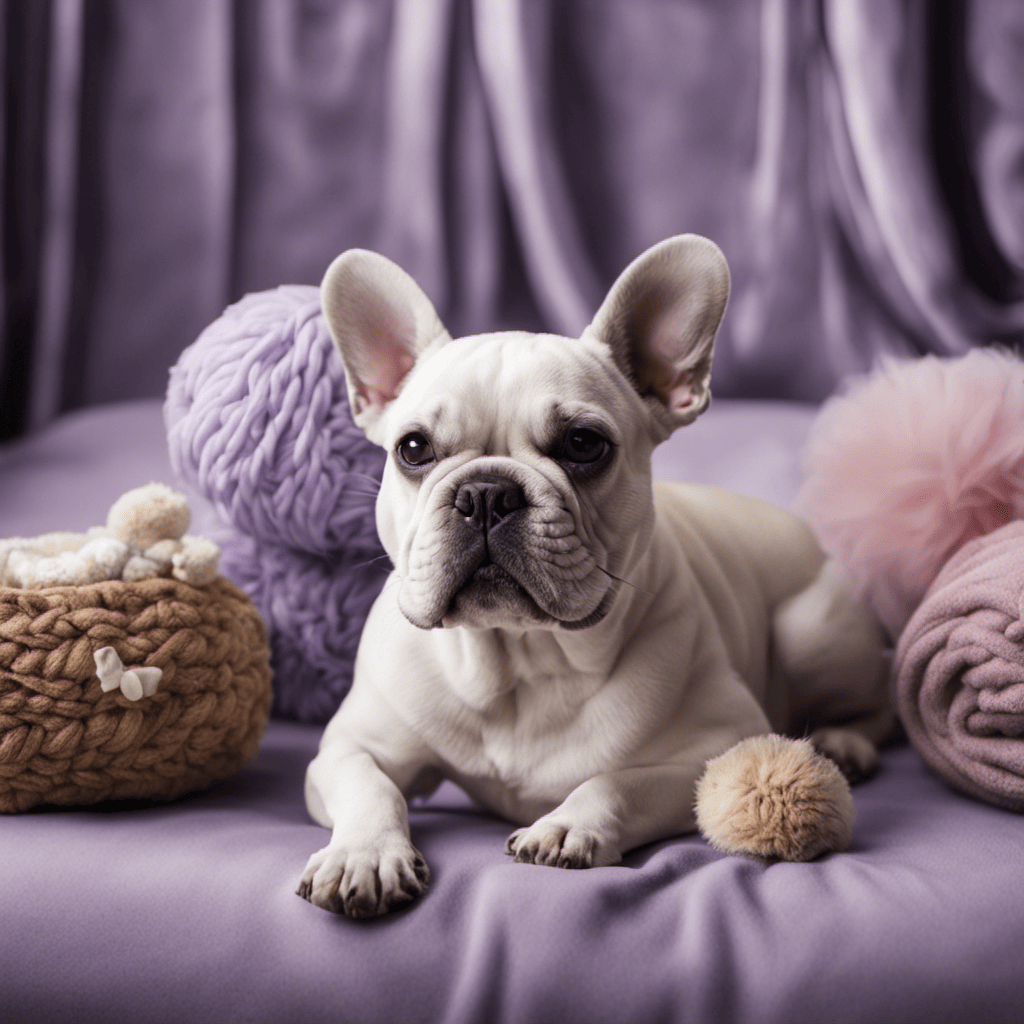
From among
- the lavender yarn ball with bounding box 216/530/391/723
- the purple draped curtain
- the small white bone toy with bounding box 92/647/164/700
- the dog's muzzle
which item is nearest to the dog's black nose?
the dog's muzzle

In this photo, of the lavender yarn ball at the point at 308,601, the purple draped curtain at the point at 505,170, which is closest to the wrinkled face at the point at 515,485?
the lavender yarn ball at the point at 308,601

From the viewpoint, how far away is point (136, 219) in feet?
9.20

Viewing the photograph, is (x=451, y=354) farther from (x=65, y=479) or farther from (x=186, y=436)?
(x=65, y=479)

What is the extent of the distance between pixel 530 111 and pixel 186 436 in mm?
1521

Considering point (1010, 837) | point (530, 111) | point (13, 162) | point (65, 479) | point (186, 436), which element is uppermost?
point (530, 111)

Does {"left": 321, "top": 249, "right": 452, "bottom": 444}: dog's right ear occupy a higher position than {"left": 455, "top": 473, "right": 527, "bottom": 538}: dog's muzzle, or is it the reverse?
{"left": 321, "top": 249, "right": 452, "bottom": 444}: dog's right ear

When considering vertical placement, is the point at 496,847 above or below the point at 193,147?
below

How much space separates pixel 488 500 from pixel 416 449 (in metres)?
0.16

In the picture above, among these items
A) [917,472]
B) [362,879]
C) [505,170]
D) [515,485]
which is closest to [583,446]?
[515,485]

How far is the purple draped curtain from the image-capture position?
2.72 metres

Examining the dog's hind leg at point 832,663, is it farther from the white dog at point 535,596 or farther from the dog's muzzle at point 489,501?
the dog's muzzle at point 489,501

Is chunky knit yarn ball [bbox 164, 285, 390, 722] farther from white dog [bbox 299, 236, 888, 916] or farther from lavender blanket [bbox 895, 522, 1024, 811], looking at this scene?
lavender blanket [bbox 895, 522, 1024, 811]

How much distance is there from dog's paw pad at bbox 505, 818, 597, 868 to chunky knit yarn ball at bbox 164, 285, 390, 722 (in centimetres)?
61

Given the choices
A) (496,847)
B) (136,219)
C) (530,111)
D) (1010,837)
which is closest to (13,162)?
(136,219)
